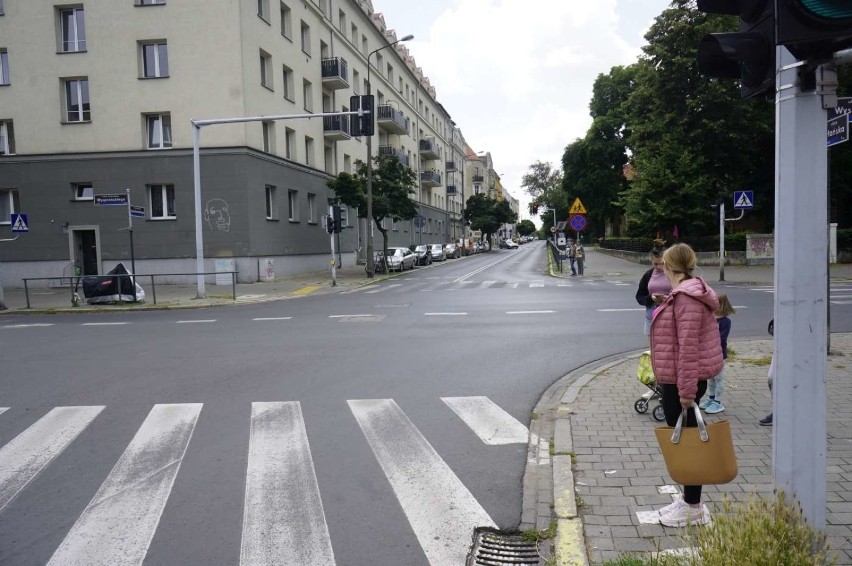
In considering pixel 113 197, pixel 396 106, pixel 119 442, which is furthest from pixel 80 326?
pixel 396 106

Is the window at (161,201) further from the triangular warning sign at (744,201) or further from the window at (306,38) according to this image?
the triangular warning sign at (744,201)

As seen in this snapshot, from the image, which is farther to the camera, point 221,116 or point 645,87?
point 645,87

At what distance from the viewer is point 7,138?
28656 mm

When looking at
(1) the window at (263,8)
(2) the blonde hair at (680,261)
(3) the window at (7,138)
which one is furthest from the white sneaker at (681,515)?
(3) the window at (7,138)

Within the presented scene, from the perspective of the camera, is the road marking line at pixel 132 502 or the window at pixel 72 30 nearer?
the road marking line at pixel 132 502

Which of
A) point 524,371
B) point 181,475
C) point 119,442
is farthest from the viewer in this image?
point 524,371

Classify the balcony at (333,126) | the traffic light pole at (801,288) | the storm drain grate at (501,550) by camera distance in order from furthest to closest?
1. the balcony at (333,126)
2. the storm drain grate at (501,550)
3. the traffic light pole at (801,288)

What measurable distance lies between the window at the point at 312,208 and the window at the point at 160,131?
8.13 metres

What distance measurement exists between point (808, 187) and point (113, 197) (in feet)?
63.7

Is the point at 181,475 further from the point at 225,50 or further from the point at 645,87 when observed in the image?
the point at 645,87

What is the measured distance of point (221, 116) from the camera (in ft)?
88.3

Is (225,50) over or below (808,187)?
over

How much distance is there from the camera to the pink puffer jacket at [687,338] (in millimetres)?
3867

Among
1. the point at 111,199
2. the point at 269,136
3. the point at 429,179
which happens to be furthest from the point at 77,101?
the point at 429,179
